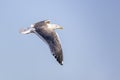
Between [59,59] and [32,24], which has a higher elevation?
[32,24]

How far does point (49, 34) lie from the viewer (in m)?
21.5

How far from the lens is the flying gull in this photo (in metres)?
20.4

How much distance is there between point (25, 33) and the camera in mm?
21281

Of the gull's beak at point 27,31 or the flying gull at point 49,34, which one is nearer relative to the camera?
the flying gull at point 49,34

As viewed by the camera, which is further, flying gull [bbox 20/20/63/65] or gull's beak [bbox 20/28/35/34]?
gull's beak [bbox 20/28/35/34]

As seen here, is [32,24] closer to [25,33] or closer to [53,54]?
[25,33]

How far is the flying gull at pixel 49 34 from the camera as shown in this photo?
2042 centimetres

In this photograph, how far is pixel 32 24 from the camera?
22188 millimetres

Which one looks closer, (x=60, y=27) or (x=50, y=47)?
(x=50, y=47)

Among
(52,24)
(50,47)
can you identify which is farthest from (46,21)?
(50,47)

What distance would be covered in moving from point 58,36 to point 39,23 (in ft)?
4.24

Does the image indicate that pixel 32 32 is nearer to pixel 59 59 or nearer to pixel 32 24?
pixel 32 24

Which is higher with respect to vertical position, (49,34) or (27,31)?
(27,31)

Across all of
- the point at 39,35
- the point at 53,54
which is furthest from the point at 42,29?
the point at 53,54
